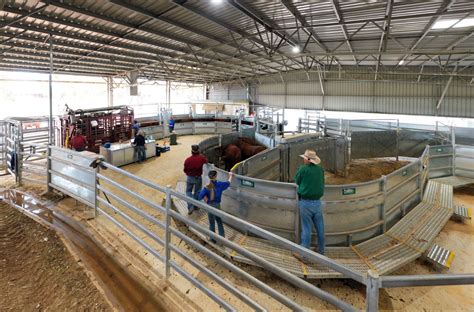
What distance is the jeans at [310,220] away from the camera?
12.7ft

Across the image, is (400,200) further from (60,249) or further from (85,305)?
(60,249)

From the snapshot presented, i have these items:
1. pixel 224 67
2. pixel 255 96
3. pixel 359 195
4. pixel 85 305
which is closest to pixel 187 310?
pixel 85 305

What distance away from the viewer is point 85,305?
2723 millimetres

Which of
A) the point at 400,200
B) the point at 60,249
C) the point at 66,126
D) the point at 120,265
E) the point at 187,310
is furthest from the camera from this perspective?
the point at 66,126

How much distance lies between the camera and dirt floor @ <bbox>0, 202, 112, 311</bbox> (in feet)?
8.98

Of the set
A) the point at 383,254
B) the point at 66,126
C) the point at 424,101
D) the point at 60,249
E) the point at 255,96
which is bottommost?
the point at 383,254

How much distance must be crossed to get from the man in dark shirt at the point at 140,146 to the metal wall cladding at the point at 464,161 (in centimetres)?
1135

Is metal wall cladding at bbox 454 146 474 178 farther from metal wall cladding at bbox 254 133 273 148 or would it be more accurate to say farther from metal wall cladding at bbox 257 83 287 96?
metal wall cladding at bbox 257 83 287 96

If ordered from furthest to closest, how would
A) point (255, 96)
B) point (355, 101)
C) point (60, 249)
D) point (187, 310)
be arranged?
point (255, 96) → point (355, 101) → point (60, 249) → point (187, 310)

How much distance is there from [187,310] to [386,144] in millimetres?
11137

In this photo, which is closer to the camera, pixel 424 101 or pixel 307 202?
pixel 307 202

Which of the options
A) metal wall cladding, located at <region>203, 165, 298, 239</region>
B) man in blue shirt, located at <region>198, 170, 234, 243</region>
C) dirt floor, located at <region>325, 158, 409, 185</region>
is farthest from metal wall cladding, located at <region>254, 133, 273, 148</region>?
man in blue shirt, located at <region>198, 170, 234, 243</region>

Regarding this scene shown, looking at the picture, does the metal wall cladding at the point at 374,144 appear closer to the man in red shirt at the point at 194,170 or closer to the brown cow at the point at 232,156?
the brown cow at the point at 232,156

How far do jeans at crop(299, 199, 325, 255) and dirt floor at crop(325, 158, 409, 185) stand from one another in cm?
555
